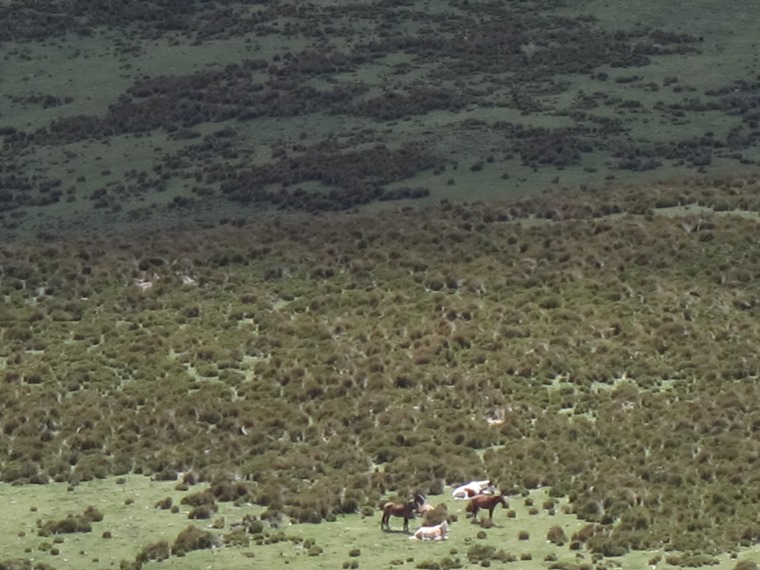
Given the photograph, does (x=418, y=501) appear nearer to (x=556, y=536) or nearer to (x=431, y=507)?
Answer: (x=431, y=507)

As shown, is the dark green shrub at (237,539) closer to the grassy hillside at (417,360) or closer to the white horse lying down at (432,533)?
the grassy hillside at (417,360)

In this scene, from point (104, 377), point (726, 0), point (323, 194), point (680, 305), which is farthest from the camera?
point (726, 0)

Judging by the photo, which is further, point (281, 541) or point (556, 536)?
point (281, 541)

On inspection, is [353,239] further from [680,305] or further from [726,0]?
[726,0]

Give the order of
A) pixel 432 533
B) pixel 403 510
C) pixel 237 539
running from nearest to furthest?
pixel 432 533, pixel 403 510, pixel 237 539

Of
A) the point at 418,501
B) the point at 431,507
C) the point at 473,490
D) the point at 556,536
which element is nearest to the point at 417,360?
the point at 473,490

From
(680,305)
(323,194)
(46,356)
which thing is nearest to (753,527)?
(680,305)

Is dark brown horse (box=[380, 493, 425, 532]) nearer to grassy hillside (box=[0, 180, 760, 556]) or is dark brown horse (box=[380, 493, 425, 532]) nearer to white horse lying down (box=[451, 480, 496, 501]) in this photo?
white horse lying down (box=[451, 480, 496, 501])

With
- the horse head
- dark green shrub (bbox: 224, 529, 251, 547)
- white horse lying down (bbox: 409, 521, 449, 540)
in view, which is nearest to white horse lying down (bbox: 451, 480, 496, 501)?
the horse head
